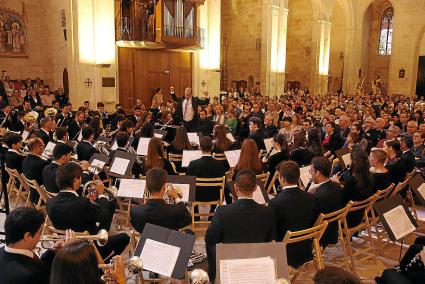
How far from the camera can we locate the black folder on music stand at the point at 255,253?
9.27 feet

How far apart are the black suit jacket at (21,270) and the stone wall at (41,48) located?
570 inches

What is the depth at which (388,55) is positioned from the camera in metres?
30.3

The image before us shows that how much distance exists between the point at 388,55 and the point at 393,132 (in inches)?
988

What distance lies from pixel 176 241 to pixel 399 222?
2389 millimetres

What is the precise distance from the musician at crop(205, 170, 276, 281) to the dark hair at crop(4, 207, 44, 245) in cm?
154

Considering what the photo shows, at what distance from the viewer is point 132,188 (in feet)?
15.9

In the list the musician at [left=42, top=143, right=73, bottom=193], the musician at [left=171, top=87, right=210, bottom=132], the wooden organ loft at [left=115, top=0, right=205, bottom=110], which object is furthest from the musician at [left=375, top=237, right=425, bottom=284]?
the wooden organ loft at [left=115, top=0, right=205, bottom=110]

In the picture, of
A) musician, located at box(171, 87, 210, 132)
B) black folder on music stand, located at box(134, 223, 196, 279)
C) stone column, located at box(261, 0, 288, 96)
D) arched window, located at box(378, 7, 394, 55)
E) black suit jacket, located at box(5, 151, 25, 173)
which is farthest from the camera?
arched window, located at box(378, 7, 394, 55)

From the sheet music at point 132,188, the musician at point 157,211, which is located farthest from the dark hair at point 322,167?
the sheet music at point 132,188

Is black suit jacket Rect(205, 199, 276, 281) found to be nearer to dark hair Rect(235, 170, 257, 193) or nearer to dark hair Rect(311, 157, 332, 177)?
dark hair Rect(235, 170, 257, 193)

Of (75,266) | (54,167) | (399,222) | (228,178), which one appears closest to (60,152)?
(54,167)

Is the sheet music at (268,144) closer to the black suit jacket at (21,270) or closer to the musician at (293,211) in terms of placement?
the musician at (293,211)

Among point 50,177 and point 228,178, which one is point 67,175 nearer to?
point 50,177

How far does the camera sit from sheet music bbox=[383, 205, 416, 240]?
3.97m
